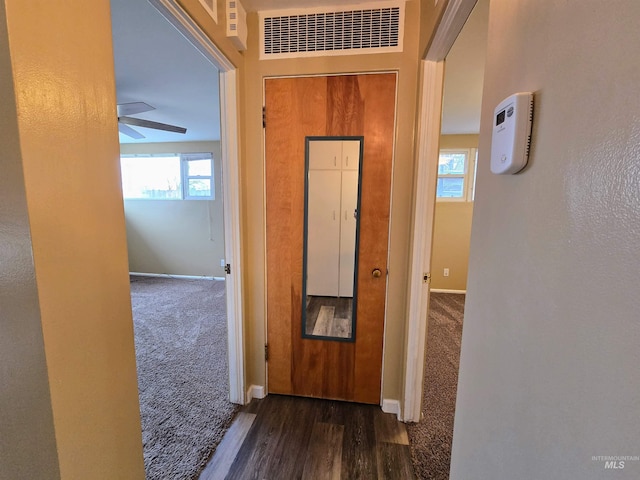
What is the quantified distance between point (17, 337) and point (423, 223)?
167 cm

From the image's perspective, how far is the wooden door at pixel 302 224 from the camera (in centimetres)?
170

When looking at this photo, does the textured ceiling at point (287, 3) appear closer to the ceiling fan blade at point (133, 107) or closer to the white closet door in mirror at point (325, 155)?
the white closet door in mirror at point (325, 155)

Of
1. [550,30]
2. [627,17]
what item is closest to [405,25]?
[550,30]

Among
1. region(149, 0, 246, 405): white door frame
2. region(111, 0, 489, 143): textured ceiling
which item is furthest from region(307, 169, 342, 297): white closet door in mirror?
region(111, 0, 489, 143): textured ceiling

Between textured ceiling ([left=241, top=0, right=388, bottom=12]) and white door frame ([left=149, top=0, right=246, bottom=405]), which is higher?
textured ceiling ([left=241, top=0, right=388, bottom=12])

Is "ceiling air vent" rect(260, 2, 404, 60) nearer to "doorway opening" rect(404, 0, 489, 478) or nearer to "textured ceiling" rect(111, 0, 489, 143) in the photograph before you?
"textured ceiling" rect(111, 0, 489, 143)

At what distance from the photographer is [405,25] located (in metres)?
1.58

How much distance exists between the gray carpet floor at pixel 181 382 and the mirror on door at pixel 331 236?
830 mm

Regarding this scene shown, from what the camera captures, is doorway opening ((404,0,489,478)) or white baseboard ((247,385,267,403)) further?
white baseboard ((247,385,267,403))

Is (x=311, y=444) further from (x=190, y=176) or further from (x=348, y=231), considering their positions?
(x=190, y=176)

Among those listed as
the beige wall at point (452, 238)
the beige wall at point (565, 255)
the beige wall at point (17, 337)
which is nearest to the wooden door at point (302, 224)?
the beige wall at point (565, 255)

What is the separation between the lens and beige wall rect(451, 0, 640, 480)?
0.34 meters

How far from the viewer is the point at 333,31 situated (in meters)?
1.63

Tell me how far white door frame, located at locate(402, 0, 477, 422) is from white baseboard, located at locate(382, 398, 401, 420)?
2.7 inches
